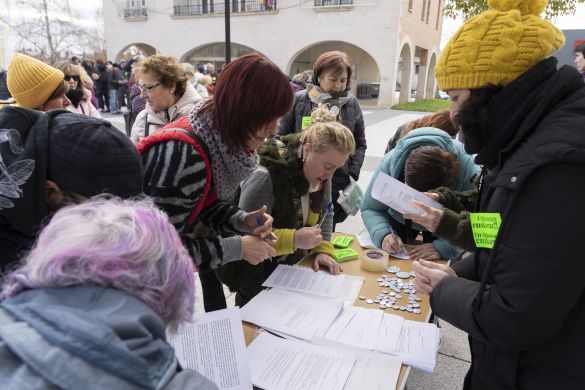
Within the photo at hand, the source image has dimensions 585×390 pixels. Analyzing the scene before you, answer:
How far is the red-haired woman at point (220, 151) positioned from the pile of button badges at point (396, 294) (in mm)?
447

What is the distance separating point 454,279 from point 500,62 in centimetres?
56

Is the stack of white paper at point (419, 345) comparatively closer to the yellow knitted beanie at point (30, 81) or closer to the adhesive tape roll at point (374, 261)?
the adhesive tape roll at point (374, 261)

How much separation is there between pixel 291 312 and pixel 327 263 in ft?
1.38

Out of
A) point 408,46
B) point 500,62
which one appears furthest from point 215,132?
A: point 408,46

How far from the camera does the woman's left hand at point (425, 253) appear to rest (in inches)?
74.4

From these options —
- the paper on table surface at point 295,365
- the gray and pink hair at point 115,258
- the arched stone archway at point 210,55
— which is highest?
the arched stone archway at point 210,55

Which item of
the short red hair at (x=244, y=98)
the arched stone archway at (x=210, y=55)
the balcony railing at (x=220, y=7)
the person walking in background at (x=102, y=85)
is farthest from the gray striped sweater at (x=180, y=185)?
the arched stone archway at (x=210, y=55)

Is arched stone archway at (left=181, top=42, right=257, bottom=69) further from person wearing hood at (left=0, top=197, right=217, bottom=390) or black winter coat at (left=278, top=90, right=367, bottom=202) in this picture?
person wearing hood at (left=0, top=197, right=217, bottom=390)

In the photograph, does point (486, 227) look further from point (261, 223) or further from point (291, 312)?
point (261, 223)

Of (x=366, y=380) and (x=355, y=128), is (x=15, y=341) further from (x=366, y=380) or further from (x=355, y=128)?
(x=355, y=128)

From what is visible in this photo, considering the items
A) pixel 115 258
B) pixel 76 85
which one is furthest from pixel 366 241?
pixel 76 85

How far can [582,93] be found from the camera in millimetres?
889

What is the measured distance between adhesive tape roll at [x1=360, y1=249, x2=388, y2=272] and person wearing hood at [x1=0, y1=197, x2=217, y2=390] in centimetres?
115

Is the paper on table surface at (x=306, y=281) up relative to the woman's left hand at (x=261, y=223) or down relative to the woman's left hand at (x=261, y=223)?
down
